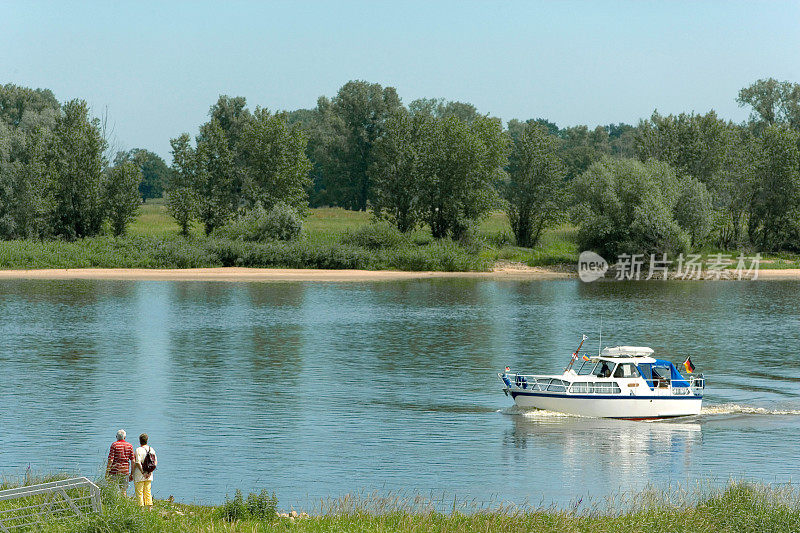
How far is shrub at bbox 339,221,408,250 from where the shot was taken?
4926 inches

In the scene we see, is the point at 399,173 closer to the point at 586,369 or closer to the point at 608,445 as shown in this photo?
the point at 586,369

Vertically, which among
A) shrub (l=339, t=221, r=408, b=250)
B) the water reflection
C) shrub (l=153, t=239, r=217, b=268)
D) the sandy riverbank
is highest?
shrub (l=339, t=221, r=408, b=250)

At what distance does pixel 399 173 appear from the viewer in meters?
133

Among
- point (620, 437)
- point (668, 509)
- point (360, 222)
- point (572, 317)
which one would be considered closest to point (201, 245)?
point (360, 222)

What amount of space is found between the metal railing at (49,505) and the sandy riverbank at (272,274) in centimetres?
9257

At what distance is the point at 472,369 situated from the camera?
5344 cm

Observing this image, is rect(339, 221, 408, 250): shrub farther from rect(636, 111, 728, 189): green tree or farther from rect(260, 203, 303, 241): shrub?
rect(636, 111, 728, 189): green tree

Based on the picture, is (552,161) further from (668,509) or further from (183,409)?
(668,509)

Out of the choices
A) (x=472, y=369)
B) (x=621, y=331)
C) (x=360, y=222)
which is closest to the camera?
(x=472, y=369)

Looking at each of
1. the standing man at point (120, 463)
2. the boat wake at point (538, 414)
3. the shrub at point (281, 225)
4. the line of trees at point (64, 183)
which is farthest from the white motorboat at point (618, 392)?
the line of trees at point (64, 183)

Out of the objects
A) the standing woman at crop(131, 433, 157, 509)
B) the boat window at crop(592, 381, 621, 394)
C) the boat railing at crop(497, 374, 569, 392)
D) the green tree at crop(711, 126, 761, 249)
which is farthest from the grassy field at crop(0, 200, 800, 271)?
the standing woman at crop(131, 433, 157, 509)

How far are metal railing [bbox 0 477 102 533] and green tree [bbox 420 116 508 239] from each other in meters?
110

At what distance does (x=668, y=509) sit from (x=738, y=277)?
104 m

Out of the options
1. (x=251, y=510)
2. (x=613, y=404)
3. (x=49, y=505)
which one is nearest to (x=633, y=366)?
(x=613, y=404)
